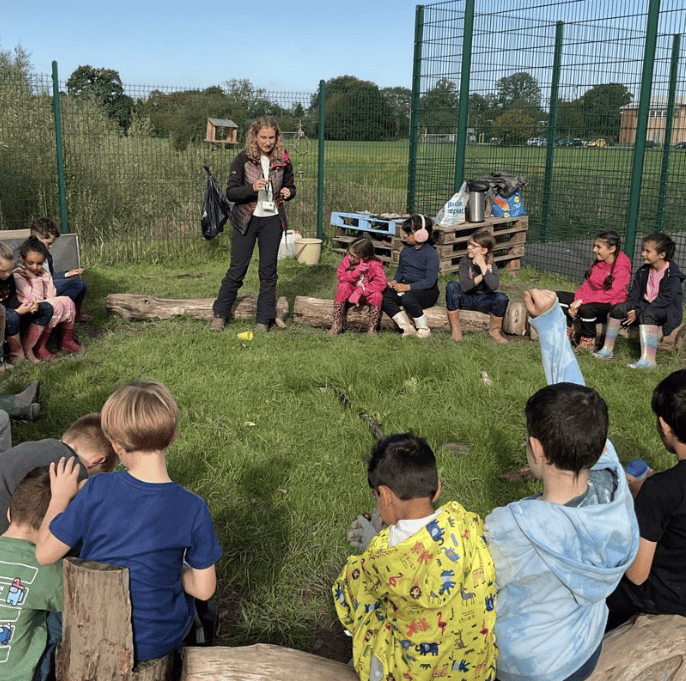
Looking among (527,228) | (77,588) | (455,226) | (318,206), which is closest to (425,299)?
(455,226)

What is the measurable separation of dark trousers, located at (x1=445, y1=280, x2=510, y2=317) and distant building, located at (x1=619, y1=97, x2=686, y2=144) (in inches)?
158

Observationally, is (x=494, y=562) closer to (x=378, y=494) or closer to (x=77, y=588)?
(x=378, y=494)

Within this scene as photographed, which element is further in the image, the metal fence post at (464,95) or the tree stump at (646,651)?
the metal fence post at (464,95)

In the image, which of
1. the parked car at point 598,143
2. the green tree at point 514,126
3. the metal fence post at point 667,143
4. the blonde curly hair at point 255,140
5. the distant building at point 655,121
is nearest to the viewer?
the blonde curly hair at point 255,140

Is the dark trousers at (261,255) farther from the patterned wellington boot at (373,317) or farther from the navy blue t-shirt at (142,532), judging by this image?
the navy blue t-shirt at (142,532)

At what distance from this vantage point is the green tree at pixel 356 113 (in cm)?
1261

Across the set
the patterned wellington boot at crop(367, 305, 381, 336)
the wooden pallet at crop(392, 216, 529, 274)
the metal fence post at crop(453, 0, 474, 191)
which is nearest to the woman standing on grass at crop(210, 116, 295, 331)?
the patterned wellington boot at crop(367, 305, 381, 336)

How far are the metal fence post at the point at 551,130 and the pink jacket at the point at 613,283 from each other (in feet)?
14.7

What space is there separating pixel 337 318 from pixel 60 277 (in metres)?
2.79

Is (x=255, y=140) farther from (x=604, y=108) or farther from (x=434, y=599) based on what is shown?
(x=434, y=599)

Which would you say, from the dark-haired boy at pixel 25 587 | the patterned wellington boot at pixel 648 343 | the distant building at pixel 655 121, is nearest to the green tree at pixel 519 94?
the distant building at pixel 655 121

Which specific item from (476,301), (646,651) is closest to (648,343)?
(476,301)

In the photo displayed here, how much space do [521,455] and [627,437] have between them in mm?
817

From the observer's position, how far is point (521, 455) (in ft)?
16.2
